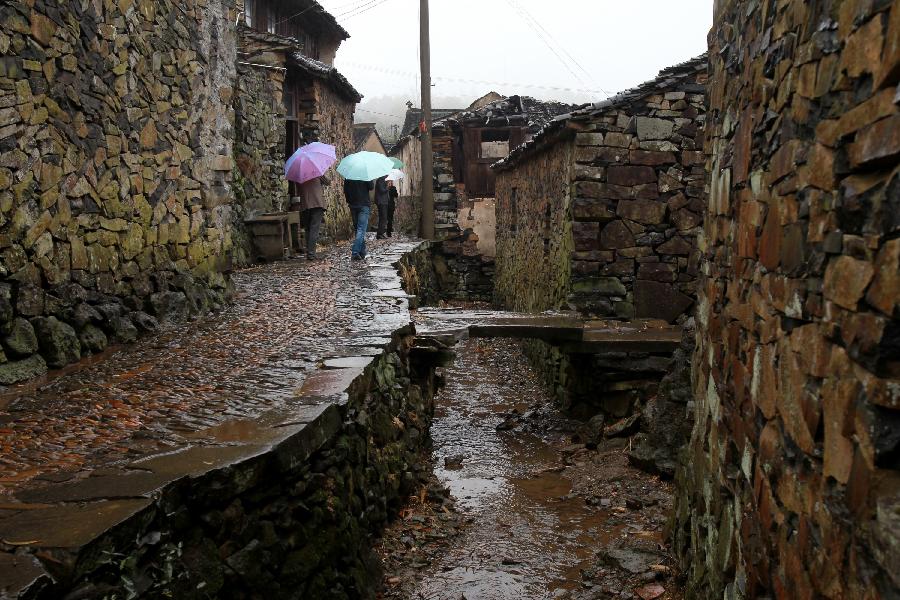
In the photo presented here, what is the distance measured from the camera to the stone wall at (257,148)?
42.9ft

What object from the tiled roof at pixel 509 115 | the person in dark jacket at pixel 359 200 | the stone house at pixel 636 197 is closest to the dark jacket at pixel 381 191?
the tiled roof at pixel 509 115

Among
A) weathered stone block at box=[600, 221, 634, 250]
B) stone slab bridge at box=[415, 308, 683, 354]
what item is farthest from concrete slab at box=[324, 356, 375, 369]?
weathered stone block at box=[600, 221, 634, 250]

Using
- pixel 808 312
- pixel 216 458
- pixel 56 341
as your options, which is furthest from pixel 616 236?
pixel 808 312

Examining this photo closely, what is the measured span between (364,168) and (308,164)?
4.35 ft

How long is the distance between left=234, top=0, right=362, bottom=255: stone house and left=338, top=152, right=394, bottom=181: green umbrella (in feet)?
6.83

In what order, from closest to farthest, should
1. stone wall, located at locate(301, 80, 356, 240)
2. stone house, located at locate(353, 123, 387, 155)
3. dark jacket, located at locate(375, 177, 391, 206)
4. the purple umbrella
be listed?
the purple umbrella → stone wall, located at locate(301, 80, 356, 240) → dark jacket, located at locate(375, 177, 391, 206) → stone house, located at locate(353, 123, 387, 155)

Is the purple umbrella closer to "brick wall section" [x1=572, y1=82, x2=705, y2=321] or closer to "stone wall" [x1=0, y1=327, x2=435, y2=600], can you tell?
"brick wall section" [x1=572, y1=82, x2=705, y2=321]

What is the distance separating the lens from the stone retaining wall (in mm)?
2373

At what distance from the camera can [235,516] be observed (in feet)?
10.3

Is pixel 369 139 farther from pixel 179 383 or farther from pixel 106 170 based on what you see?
pixel 179 383

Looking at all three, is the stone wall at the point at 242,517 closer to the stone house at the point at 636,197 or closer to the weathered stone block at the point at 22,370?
the weathered stone block at the point at 22,370

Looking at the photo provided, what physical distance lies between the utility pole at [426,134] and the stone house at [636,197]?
9905 millimetres

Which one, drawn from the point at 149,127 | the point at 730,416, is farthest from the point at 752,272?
the point at 149,127

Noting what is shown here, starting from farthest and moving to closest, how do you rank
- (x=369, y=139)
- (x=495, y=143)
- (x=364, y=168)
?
(x=369, y=139) → (x=495, y=143) → (x=364, y=168)
